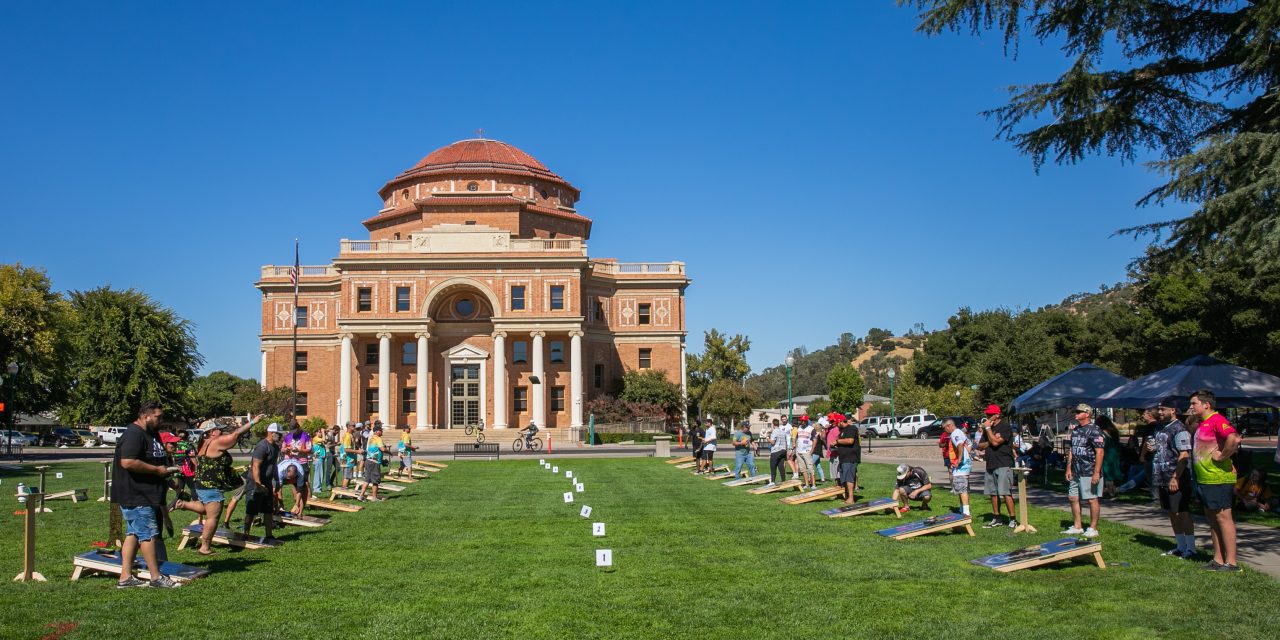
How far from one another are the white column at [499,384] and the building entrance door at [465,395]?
2.31 m

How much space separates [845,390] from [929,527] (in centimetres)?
Answer: 6631

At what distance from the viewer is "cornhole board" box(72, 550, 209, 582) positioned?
11086 millimetres

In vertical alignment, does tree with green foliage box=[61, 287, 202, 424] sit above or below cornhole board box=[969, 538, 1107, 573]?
above

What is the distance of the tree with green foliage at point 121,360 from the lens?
53.4 m

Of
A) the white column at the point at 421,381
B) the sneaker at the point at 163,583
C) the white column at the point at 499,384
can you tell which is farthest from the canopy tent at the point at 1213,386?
the white column at the point at 421,381

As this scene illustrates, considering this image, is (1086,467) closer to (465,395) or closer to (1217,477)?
(1217,477)

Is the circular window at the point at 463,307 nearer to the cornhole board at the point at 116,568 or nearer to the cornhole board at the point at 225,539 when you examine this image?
the cornhole board at the point at 225,539

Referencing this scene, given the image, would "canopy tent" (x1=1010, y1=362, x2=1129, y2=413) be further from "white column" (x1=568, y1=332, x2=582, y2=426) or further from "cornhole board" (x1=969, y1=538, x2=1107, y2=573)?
"white column" (x1=568, y1=332, x2=582, y2=426)

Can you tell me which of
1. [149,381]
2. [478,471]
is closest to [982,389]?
[478,471]

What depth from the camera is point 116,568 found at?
1104 centimetres

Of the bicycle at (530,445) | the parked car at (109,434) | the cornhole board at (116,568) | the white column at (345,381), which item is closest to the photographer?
the cornhole board at (116,568)

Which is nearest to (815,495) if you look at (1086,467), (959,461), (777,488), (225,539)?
(777,488)

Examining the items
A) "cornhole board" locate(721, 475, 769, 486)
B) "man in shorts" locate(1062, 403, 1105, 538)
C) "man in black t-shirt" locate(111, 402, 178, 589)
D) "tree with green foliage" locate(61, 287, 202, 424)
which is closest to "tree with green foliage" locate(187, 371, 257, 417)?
"tree with green foliage" locate(61, 287, 202, 424)

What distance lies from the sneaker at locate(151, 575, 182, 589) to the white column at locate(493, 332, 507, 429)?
52118 millimetres
